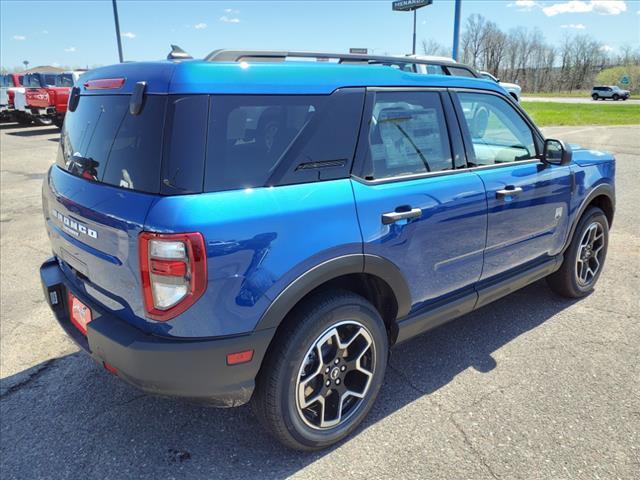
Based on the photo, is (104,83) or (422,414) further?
(422,414)

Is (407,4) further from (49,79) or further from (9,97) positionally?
(9,97)

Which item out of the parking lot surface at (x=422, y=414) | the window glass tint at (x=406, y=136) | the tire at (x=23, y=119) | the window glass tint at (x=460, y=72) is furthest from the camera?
the tire at (x=23, y=119)

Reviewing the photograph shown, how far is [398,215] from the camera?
8.22 ft

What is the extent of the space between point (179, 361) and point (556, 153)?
9.82ft

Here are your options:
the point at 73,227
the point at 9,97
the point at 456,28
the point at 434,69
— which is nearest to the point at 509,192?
the point at 434,69

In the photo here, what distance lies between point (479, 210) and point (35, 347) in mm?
3224

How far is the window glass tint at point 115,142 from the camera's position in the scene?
2.05 m

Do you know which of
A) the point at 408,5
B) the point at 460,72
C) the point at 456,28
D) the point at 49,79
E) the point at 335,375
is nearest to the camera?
the point at 335,375

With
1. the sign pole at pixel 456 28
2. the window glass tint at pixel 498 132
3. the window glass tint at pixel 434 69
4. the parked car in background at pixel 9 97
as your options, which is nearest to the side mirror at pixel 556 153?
the window glass tint at pixel 498 132

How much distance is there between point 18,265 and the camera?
17.2 feet

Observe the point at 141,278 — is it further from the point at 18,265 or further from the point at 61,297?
the point at 18,265

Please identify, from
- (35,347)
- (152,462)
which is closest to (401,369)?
(152,462)

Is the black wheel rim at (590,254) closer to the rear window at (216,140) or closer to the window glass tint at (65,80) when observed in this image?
the rear window at (216,140)

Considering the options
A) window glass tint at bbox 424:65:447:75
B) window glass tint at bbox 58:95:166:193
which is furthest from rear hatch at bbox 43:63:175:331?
window glass tint at bbox 424:65:447:75
